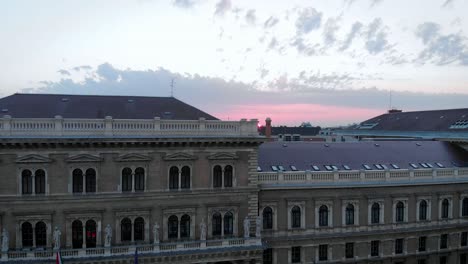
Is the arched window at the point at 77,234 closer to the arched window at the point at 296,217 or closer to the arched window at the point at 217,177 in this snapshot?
the arched window at the point at 217,177

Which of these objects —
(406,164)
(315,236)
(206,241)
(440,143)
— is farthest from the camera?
(440,143)

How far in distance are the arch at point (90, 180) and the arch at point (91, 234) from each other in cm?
244

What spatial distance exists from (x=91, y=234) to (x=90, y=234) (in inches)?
3.0

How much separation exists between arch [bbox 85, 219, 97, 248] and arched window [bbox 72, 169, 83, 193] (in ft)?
8.62

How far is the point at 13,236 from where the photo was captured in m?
35.2

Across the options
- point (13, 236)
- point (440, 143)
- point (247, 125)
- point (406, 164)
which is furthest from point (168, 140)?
point (440, 143)

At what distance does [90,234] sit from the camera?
121 feet

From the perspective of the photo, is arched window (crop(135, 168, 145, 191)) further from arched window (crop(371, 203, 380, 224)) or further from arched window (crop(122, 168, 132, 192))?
arched window (crop(371, 203, 380, 224))

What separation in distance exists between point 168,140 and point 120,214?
23.1ft

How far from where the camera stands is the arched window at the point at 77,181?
36.2 m

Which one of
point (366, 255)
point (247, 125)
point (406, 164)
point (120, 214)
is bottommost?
point (366, 255)

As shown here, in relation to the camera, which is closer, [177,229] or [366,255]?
[177,229]

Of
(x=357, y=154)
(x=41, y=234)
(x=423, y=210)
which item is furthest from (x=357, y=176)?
(x=41, y=234)

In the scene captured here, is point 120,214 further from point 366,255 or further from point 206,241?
point 366,255
